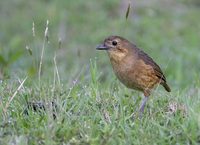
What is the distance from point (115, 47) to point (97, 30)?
5421mm

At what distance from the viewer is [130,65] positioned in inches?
277

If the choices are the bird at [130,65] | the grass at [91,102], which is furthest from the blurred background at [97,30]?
the bird at [130,65]

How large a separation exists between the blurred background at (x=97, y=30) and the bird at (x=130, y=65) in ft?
9.87

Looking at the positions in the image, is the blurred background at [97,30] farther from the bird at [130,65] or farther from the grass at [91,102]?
the bird at [130,65]

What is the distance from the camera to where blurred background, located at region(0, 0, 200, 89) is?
11.1 meters

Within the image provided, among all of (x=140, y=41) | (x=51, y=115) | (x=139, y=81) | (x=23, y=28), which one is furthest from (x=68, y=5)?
(x=51, y=115)

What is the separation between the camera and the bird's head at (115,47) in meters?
7.06

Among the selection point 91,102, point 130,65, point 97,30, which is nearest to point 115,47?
point 130,65

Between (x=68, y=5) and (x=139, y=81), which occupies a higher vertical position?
(x=139, y=81)

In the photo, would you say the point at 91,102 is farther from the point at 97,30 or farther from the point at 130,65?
the point at 97,30

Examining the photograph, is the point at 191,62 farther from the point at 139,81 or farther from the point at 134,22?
the point at 139,81

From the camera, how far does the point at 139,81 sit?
7047mm

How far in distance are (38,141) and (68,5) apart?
8.14m

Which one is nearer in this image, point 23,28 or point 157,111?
point 157,111
